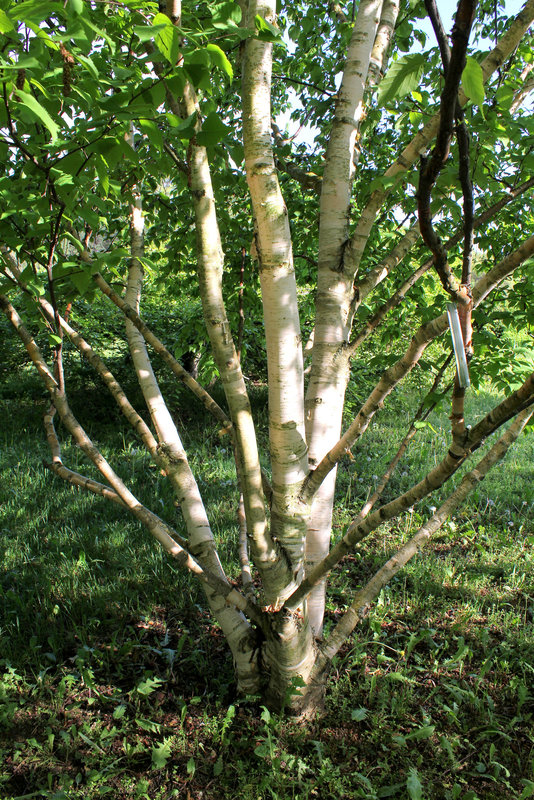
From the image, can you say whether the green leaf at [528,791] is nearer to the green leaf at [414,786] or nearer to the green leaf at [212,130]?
the green leaf at [414,786]

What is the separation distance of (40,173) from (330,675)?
2.24 meters

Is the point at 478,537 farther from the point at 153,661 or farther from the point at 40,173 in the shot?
the point at 40,173

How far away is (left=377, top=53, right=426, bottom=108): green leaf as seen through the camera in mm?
1031

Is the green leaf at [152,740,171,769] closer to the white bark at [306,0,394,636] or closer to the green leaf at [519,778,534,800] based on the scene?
the white bark at [306,0,394,636]

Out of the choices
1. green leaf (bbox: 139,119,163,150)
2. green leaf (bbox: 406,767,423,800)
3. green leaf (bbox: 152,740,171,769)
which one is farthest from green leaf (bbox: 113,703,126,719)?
green leaf (bbox: 139,119,163,150)

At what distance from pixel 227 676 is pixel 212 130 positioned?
2157 millimetres

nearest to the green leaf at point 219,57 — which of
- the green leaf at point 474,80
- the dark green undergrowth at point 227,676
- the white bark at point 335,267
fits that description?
the green leaf at point 474,80

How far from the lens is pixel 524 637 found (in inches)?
97.0

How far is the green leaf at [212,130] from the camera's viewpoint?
118cm

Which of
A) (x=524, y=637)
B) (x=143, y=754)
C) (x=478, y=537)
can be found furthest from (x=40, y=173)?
(x=478, y=537)

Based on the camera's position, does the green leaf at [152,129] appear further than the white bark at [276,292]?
No

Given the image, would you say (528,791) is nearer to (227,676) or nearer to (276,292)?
(227,676)

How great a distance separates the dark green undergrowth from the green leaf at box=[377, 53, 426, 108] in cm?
204

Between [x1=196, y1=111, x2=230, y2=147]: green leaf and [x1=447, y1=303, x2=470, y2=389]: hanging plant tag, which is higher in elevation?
[x1=196, y1=111, x2=230, y2=147]: green leaf
